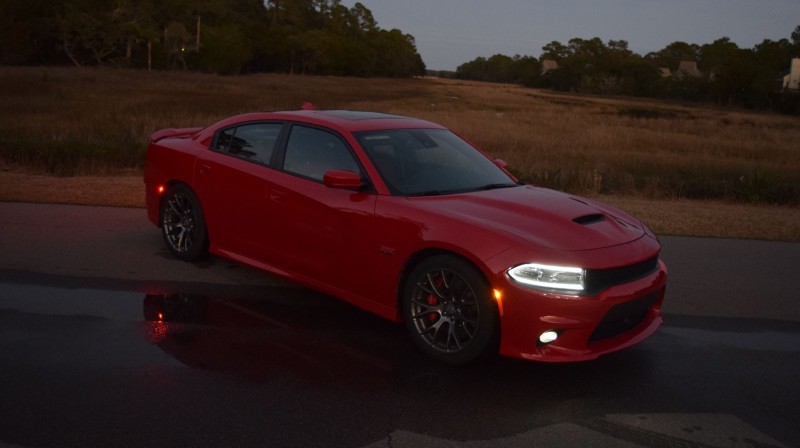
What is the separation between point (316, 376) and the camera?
484 cm

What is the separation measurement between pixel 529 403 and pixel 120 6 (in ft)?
260

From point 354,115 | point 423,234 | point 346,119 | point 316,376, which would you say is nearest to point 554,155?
point 354,115

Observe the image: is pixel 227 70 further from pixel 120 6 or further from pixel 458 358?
pixel 458 358

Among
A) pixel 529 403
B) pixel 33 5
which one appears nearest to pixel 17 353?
pixel 529 403

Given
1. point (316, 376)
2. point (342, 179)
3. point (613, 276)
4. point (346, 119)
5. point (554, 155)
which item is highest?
point (346, 119)

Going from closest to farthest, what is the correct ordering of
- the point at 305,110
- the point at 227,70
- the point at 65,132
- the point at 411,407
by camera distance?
the point at 411,407, the point at 305,110, the point at 65,132, the point at 227,70

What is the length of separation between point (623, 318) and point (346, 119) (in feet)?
8.59

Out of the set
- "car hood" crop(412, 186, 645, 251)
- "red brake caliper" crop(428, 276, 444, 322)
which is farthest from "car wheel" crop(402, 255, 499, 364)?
"car hood" crop(412, 186, 645, 251)

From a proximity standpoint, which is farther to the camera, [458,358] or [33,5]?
[33,5]

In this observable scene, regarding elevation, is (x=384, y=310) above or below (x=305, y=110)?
below

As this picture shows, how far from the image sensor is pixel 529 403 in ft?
15.0

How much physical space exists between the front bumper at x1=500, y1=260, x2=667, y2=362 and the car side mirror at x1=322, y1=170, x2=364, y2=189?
1334 mm

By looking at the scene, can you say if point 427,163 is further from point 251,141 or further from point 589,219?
point 251,141

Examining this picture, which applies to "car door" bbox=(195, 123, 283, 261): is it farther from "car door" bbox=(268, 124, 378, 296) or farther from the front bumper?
the front bumper
